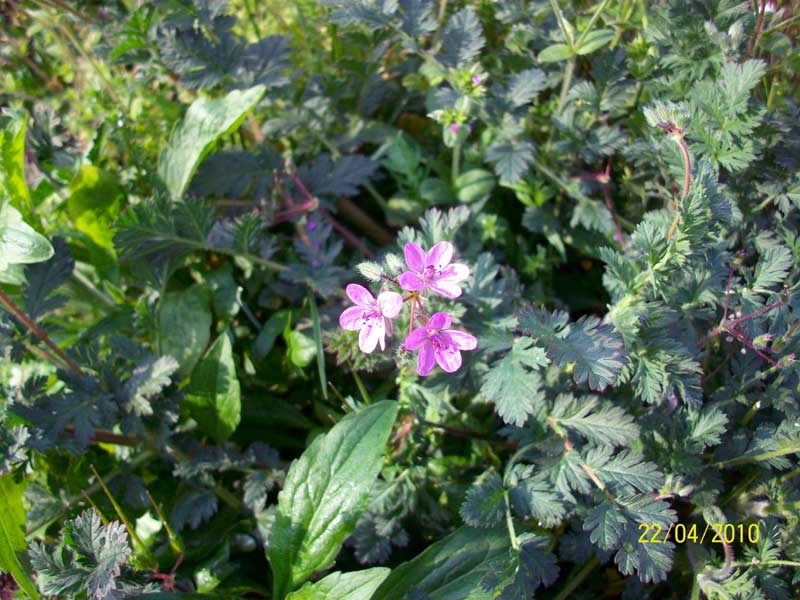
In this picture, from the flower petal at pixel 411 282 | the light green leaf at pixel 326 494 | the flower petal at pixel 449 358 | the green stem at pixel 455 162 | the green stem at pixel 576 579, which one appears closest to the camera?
the flower petal at pixel 411 282

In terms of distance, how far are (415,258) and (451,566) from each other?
90 cm

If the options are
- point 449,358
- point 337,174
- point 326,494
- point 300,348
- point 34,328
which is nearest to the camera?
point 449,358

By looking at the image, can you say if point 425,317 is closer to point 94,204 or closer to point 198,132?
point 198,132

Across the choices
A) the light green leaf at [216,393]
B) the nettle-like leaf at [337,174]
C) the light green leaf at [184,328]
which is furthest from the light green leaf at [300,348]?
the nettle-like leaf at [337,174]

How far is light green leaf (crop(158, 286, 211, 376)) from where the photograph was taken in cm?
247

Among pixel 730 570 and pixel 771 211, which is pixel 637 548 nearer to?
pixel 730 570

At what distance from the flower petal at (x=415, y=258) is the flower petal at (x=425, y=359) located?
0.19 meters

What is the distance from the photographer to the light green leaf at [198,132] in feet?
7.86

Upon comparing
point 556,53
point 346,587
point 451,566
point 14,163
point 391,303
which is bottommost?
point 451,566

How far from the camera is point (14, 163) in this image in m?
2.27

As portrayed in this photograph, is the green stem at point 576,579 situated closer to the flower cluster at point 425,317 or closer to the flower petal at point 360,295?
the flower cluster at point 425,317

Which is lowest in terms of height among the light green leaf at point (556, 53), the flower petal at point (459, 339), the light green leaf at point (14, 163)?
the flower petal at point (459, 339)

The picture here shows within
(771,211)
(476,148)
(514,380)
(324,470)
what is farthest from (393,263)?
(771,211)

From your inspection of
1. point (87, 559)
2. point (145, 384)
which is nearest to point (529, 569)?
point (87, 559)
